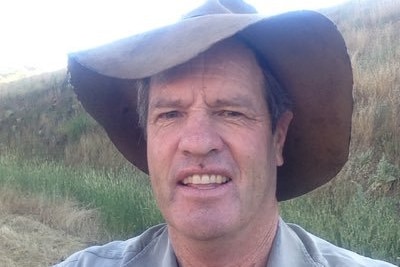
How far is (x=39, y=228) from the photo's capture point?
10.6 meters

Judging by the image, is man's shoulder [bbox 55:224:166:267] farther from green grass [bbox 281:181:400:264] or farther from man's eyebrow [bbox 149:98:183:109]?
green grass [bbox 281:181:400:264]

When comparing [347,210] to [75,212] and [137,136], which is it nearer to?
[137,136]

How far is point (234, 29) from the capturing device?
6.89ft

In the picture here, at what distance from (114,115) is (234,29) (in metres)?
0.85

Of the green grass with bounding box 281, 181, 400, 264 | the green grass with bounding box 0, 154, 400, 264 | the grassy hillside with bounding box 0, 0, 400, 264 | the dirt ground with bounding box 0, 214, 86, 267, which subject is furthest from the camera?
the dirt ground with bounding box 0, 214, 86, 267

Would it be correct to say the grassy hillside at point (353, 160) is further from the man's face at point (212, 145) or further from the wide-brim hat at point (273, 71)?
the man's face at point (212, 145)

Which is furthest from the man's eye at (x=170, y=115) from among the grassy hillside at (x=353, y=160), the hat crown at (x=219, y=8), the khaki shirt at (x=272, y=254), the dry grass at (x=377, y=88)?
the dry grass at (x=377, y=88)

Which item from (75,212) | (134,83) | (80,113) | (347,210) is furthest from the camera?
(80,113)

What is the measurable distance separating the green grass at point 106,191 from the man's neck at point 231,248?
6.60 meters

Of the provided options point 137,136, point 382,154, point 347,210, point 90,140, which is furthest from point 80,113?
point 137,136

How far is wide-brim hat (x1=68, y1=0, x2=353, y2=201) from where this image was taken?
219cm

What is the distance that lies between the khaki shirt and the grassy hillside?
10.0 feet

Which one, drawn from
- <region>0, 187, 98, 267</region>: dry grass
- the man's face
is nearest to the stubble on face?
the man's face

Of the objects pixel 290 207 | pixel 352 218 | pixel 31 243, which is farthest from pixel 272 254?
pixel 31 243
